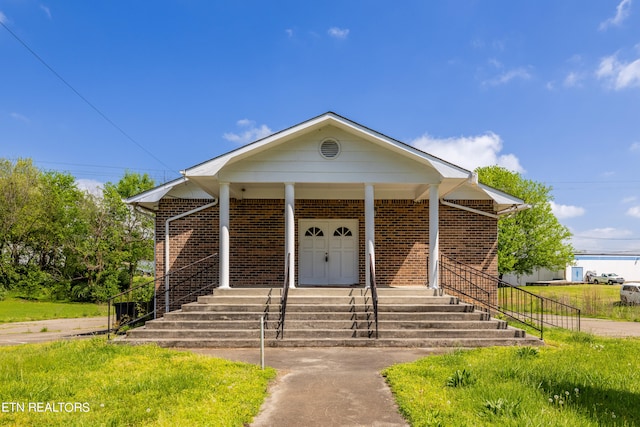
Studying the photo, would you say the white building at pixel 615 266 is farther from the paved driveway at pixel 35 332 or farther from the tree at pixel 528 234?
the paved driveway at pixel 35 332

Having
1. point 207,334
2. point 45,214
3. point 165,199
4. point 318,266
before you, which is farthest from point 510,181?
point 45,214

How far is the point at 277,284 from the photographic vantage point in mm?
13102

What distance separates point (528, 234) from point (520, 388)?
3035 cm

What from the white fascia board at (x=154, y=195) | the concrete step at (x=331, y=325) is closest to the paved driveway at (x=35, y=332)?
the white fascia board at (x=154, y=195)

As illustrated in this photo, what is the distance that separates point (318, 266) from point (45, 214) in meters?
27.2

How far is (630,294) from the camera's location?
79.7ft

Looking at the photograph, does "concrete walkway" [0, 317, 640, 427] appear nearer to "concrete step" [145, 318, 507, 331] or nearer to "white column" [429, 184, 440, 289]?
"concrete step" [145, 318, 507, 331]

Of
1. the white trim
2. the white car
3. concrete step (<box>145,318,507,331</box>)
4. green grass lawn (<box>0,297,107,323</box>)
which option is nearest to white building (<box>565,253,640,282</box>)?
the white car

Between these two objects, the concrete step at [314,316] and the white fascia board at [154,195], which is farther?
the white fascia board at [154,195]

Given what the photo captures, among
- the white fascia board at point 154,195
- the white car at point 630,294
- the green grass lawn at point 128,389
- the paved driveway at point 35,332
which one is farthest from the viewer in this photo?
the white car at point 630,294

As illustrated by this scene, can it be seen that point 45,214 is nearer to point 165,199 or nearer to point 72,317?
point 72,317

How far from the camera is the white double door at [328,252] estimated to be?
13.4 metres

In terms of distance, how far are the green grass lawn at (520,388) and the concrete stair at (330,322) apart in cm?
121

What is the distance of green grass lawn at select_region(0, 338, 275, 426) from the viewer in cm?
452
